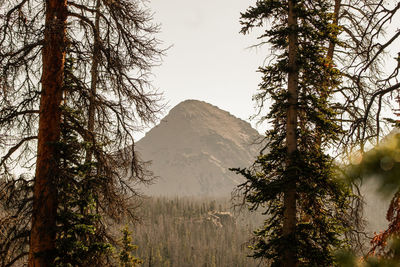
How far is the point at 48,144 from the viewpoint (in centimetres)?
582

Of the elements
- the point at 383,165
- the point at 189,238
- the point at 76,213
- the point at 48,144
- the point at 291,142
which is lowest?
the point at 189,238

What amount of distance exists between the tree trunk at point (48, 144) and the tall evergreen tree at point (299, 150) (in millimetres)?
3897

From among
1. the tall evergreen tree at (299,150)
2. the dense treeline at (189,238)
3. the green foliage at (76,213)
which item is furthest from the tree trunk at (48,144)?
the dense treeline at (189,238)

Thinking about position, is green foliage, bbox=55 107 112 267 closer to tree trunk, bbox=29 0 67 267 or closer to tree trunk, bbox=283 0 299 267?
tree trunk, bbox=29 0 67 267

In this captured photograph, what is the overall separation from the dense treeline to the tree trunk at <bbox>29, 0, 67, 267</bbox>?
65024mm

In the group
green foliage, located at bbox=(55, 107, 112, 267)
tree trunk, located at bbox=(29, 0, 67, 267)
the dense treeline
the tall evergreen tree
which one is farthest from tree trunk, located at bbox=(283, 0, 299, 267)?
the dense treeline

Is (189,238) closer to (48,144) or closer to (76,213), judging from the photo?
(76,213)

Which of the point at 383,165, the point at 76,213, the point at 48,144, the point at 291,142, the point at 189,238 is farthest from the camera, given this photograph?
the point at 189,238

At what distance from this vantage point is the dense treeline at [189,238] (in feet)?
288

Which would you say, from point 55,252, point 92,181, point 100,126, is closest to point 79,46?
point 100,126

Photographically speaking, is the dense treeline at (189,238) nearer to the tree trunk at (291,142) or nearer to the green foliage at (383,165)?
the tree trunk at (291,142)

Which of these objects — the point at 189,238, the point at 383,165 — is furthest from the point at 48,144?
the point at 189,238

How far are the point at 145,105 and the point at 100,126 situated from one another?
1200 millimetres

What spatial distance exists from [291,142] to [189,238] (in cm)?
10787
